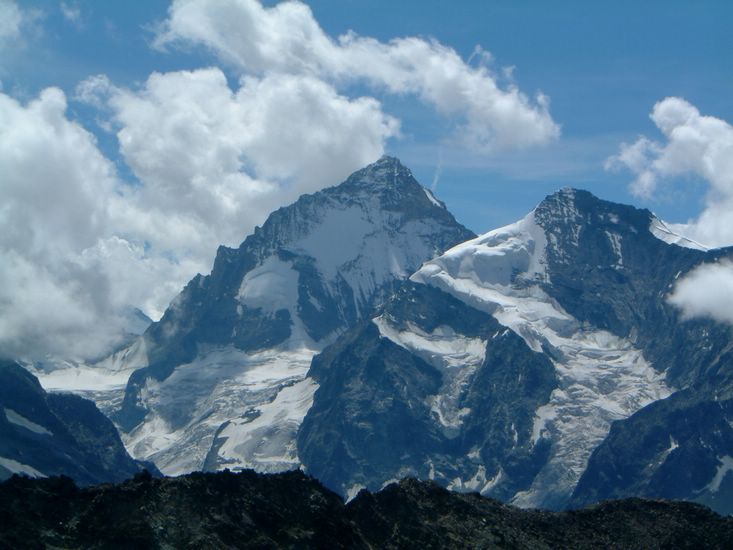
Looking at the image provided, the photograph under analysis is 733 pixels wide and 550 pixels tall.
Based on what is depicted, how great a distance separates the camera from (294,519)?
15088cm

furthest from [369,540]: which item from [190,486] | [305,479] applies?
[190,486]

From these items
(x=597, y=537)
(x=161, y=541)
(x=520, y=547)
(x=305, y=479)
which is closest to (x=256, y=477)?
(x=305, y=479)

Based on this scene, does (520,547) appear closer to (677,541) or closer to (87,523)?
(677,541)

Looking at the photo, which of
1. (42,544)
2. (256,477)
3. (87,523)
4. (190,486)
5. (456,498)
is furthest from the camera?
(456,498)

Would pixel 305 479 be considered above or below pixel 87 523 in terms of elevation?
above

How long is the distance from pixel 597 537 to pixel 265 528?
51.2m

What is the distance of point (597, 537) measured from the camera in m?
178

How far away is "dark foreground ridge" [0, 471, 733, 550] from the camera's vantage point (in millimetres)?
135500

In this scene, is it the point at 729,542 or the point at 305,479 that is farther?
the point at 729,542

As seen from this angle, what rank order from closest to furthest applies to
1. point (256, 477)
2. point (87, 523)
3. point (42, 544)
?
point (42, 544), point (87, 523), point (256, 477)

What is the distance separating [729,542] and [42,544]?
92.1 m

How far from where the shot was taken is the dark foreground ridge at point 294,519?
136 metres

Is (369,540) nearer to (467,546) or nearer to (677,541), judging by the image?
(467,546)

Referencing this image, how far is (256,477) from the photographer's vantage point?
6142 inches
